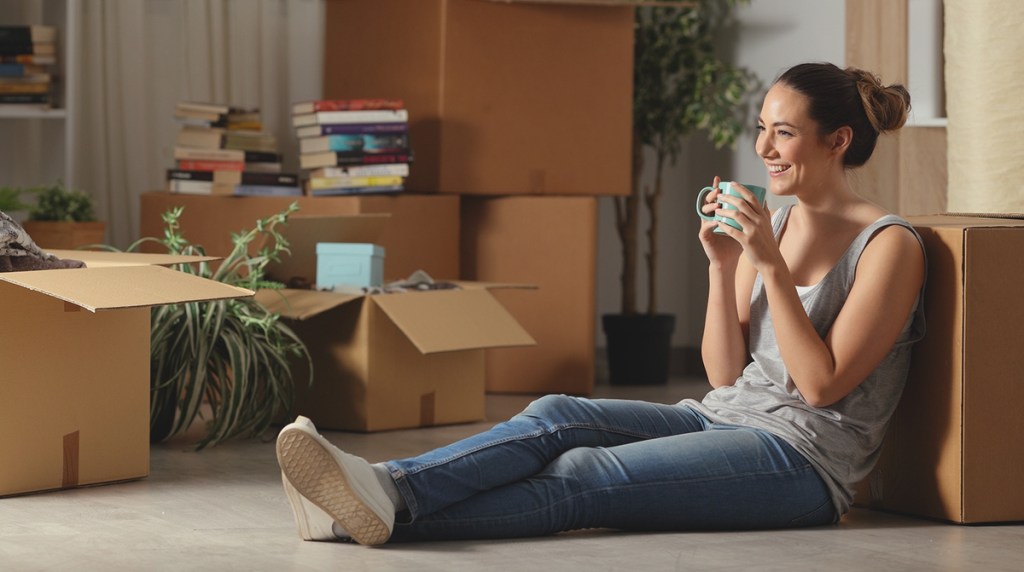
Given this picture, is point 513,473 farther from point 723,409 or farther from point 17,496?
point 17,496

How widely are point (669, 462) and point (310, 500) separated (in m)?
0.52

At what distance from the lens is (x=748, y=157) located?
173 inches

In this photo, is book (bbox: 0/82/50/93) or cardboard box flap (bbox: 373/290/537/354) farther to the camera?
book (bbox: 0/82/50/93)

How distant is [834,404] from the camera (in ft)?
6.77

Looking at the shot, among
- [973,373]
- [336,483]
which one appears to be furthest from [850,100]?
[336,483]

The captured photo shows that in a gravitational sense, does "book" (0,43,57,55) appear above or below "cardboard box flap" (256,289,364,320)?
above

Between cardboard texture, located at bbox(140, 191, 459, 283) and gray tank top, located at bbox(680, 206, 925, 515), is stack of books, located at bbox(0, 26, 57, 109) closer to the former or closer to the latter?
cardboard texture, located at bbox(140, 191, 459, 283)

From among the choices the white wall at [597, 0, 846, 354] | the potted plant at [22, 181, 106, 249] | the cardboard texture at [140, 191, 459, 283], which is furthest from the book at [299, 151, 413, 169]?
the white wall at [597, 0, 846, 354]

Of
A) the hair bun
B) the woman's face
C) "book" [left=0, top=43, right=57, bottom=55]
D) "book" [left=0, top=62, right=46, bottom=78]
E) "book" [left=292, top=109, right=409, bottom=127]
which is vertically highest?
"book" [left=0, top=43, right=57, bottom=55]

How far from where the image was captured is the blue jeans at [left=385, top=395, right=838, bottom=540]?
1.92 metres

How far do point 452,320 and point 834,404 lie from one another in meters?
1.34

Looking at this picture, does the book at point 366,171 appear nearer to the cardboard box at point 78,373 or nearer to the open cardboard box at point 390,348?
the open cardboard box at point 390,348

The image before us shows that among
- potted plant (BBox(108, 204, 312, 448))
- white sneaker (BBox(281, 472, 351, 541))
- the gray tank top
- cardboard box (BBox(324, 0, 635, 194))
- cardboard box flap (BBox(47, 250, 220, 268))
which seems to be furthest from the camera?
cardboard box (BBox(324, 0, 635, 194))

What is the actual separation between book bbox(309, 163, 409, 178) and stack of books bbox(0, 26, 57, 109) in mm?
814
